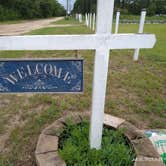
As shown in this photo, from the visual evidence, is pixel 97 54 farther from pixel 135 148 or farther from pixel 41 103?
pixel 41 103

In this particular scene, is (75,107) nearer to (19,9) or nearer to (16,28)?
(16,28)

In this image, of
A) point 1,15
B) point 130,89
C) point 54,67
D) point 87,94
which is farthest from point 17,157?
point 1,15

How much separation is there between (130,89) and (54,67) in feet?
7.55

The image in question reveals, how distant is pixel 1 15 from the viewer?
1142 inches

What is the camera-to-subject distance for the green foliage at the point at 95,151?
71.6 inches

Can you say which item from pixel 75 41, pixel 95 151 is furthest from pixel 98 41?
pixel 95 151

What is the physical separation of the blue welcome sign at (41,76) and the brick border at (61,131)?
562mm

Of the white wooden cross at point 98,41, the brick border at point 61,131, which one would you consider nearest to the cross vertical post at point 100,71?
the white wooden cross at point 98,41

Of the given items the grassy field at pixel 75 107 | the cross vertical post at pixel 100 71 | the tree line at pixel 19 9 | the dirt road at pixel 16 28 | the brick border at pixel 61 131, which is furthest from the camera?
the tree line at pixel 19 9

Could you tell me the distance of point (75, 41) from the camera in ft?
4.85

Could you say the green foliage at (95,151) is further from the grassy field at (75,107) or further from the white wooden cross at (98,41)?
the white wooden cross at (98,41)

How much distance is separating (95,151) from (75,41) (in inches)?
37.2

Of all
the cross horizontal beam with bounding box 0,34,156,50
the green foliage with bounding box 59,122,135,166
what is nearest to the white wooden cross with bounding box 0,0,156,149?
the cross horizontal beam with bounding box 0,34,156,50

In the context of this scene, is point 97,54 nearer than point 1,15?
Yes
